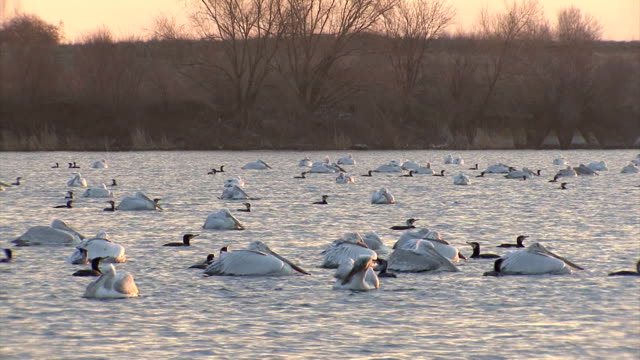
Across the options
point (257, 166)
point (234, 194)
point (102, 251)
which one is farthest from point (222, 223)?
point (257, 166)

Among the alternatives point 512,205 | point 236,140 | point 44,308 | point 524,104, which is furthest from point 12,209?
point 524,104

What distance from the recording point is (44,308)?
11.1 meters

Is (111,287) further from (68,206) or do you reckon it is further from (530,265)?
(68,206)

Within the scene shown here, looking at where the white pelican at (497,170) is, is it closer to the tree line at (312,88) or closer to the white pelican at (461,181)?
the white pelican at (461,181)

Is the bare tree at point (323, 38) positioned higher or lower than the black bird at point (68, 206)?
higher

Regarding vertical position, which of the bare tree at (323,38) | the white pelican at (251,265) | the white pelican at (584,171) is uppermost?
the bare tree at (323,38)

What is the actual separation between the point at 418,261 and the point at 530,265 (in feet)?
4.41

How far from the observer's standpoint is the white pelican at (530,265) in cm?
1330

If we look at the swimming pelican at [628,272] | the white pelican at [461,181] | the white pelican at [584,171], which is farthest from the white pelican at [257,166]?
the swimming pelican at [628,272]

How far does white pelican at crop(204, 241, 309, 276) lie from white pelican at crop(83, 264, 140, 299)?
1.59m

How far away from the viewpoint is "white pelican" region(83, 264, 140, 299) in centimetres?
1161

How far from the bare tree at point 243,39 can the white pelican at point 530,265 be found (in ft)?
159

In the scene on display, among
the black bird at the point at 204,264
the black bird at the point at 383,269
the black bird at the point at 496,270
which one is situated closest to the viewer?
the black bird at the point at 383,269

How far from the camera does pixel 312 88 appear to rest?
62.6 m
